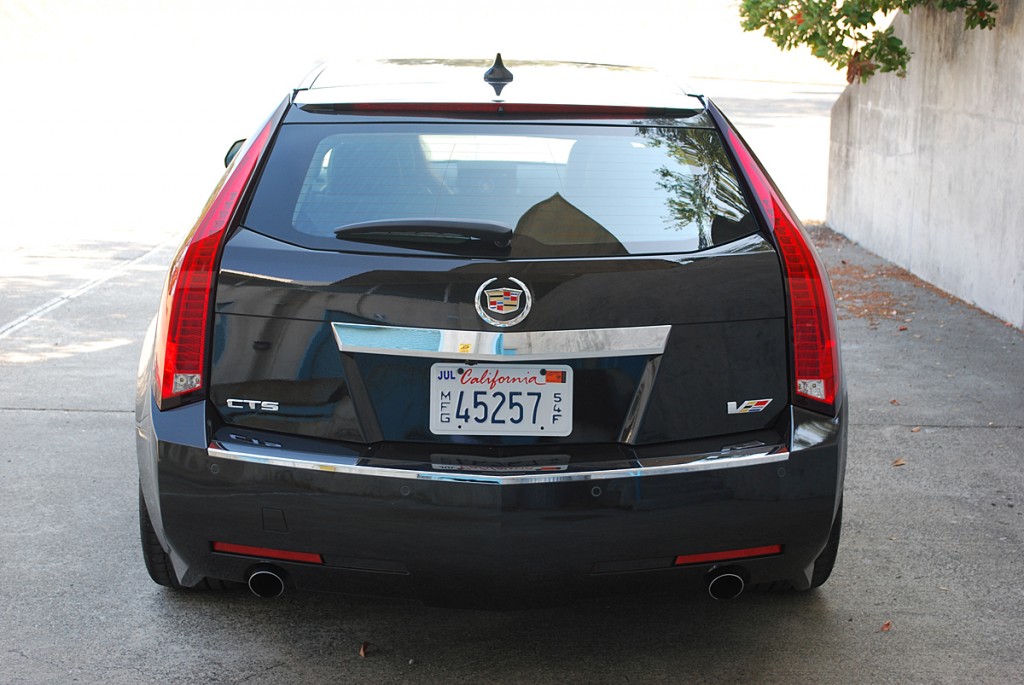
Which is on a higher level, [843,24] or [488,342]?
[843,24]

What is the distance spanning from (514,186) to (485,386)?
606 millimetres

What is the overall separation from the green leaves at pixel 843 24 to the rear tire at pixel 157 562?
6.83 metres

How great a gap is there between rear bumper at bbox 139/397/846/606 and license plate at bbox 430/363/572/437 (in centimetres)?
A: 15

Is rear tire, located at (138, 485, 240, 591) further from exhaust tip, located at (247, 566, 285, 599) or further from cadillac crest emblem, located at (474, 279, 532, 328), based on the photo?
cadillac crest emblem, located at (474, 279, 532, 328)

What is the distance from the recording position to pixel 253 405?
10.9ft

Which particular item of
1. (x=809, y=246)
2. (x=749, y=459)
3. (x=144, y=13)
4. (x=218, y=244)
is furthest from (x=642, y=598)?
(x=144, y=13)

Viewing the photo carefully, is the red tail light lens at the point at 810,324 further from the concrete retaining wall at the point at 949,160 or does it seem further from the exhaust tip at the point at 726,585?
Result: the concrete retaining wall at the point at 949,160

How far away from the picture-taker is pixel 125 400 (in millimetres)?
6672

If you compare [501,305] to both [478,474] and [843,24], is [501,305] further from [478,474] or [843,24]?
[843,24]

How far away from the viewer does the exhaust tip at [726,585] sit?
3430 mm

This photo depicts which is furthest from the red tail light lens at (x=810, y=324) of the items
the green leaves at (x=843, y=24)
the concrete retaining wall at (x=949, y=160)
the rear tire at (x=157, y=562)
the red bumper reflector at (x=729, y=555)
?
the green leaves at (x=843, y=24)

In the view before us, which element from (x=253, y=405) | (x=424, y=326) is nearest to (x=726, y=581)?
(x=424, y=326)

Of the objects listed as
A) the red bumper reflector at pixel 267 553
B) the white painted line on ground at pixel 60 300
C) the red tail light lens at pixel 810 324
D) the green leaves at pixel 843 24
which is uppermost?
the green leaves at pixel 843 24

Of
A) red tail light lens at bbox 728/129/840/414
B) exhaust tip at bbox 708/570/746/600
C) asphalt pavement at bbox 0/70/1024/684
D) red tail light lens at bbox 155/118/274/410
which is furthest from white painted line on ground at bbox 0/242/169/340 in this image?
red tail light lens at bbox 728/129/840/414
